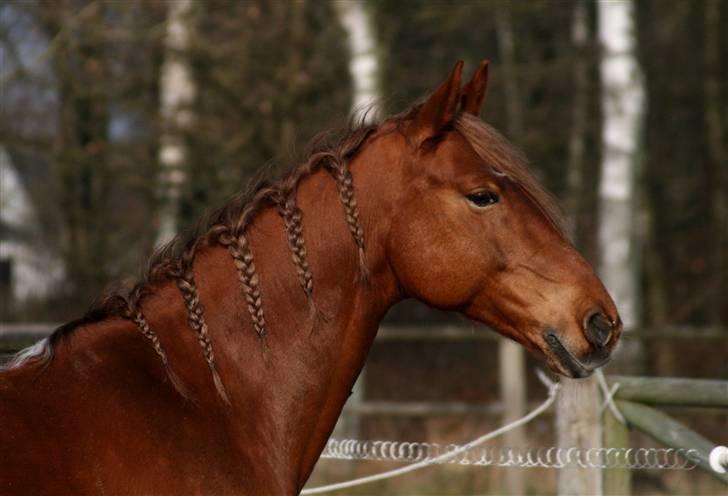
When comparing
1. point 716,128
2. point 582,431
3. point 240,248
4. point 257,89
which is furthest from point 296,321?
point 716,128

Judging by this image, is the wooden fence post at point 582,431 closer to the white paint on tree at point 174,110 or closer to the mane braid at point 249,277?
the mane braid at point 249,277

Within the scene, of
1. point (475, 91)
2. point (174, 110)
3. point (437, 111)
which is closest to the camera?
point (437, 111)

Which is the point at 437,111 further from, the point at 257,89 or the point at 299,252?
the point at 257,89

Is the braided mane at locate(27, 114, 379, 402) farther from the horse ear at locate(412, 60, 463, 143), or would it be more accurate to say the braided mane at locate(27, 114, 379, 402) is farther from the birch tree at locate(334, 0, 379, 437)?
the birch tree at locate(334, 0, 379, 437)

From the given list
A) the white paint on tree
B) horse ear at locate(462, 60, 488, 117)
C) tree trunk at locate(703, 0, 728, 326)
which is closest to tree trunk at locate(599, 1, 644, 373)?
the white paint on tree

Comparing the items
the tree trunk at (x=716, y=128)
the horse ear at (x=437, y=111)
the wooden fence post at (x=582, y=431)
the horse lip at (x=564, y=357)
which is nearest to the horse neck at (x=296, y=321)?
the horse ear at (x=437, y=111)

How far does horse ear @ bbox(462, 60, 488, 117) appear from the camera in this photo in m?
3.41

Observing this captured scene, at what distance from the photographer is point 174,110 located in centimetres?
1230

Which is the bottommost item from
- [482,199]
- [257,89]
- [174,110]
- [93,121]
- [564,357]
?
[93,121]

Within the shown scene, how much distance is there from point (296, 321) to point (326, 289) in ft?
0.41

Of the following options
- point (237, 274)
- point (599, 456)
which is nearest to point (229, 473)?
point (237, 274)

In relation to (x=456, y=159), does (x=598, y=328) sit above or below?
below

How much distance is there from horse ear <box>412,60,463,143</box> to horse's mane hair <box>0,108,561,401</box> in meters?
0.07

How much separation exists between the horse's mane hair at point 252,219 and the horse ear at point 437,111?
0.23ft
